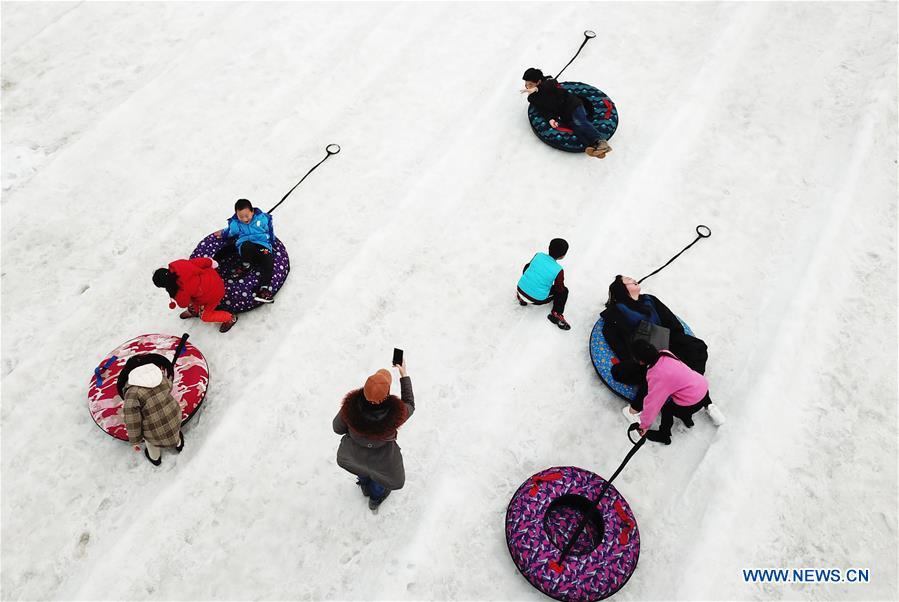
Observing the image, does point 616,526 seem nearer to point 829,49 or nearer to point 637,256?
point 637,256

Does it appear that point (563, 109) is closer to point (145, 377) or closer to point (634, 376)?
point (634, 376)

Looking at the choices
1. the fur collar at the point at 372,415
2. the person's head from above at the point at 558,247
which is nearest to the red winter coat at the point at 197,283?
the fur collar at the point at 372,415

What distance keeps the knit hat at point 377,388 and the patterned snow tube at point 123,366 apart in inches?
90.6

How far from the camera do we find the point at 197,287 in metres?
5.57

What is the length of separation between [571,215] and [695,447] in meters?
3.06

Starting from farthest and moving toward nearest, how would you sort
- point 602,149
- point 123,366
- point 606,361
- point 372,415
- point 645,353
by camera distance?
point 602,149 < point 606,361 < point 123,366 < point 645,353 < point 372,415

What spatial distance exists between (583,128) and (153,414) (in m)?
5.78

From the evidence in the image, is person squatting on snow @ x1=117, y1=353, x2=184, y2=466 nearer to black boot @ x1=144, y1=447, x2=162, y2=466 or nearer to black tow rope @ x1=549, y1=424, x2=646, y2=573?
black boot @ x1=144, y1=447, x2=162, y2=466

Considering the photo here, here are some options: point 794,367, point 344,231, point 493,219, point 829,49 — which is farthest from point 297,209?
point 829,49

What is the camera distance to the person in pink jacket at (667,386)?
4.88 meters

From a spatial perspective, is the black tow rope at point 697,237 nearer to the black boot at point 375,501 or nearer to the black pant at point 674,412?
the black pant at point 674,412

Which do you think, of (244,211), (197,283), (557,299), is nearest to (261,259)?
(244,211)

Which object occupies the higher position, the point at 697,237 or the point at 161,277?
the point at 697,237

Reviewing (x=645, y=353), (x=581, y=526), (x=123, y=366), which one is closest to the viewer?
(x=581, y=526)
